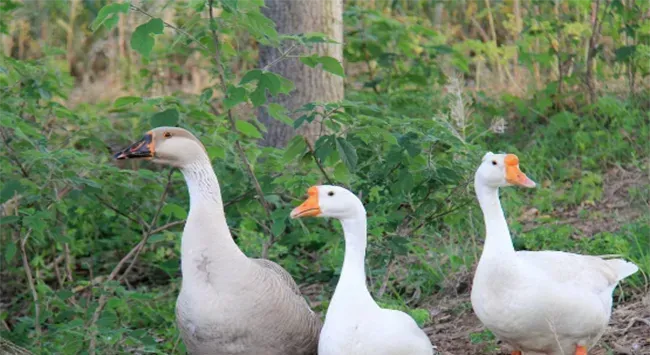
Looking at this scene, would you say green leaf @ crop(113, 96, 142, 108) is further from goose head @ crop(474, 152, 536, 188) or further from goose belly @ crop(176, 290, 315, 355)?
goose head @ crop(474, 152, 536, 188)

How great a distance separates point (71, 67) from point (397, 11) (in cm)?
408

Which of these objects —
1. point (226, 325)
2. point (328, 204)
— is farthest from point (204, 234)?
point (328, 204)

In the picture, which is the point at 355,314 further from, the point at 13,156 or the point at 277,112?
the point at 13,156

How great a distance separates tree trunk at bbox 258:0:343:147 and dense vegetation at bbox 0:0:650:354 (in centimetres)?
28

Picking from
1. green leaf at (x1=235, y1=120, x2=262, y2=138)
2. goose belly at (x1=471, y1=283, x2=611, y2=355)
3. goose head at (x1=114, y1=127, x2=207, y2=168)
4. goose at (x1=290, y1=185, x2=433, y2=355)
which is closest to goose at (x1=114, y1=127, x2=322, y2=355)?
goose head at (x1=114, y1=127, x2=207, y2=168)

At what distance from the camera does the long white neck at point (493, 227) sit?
199 inches

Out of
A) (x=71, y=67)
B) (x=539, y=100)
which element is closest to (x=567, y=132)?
(x=539, y=100)

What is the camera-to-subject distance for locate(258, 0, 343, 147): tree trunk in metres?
7.83

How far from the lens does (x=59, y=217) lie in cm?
748

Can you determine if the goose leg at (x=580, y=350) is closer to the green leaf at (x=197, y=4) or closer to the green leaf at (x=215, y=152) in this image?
the green leaf at (x=215, y=152)

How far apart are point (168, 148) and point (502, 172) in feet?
5.29

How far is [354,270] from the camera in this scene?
4977 millimetres

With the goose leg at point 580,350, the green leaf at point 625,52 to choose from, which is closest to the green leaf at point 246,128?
the goose leg at point 580,350

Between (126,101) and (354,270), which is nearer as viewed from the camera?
(354,270)
